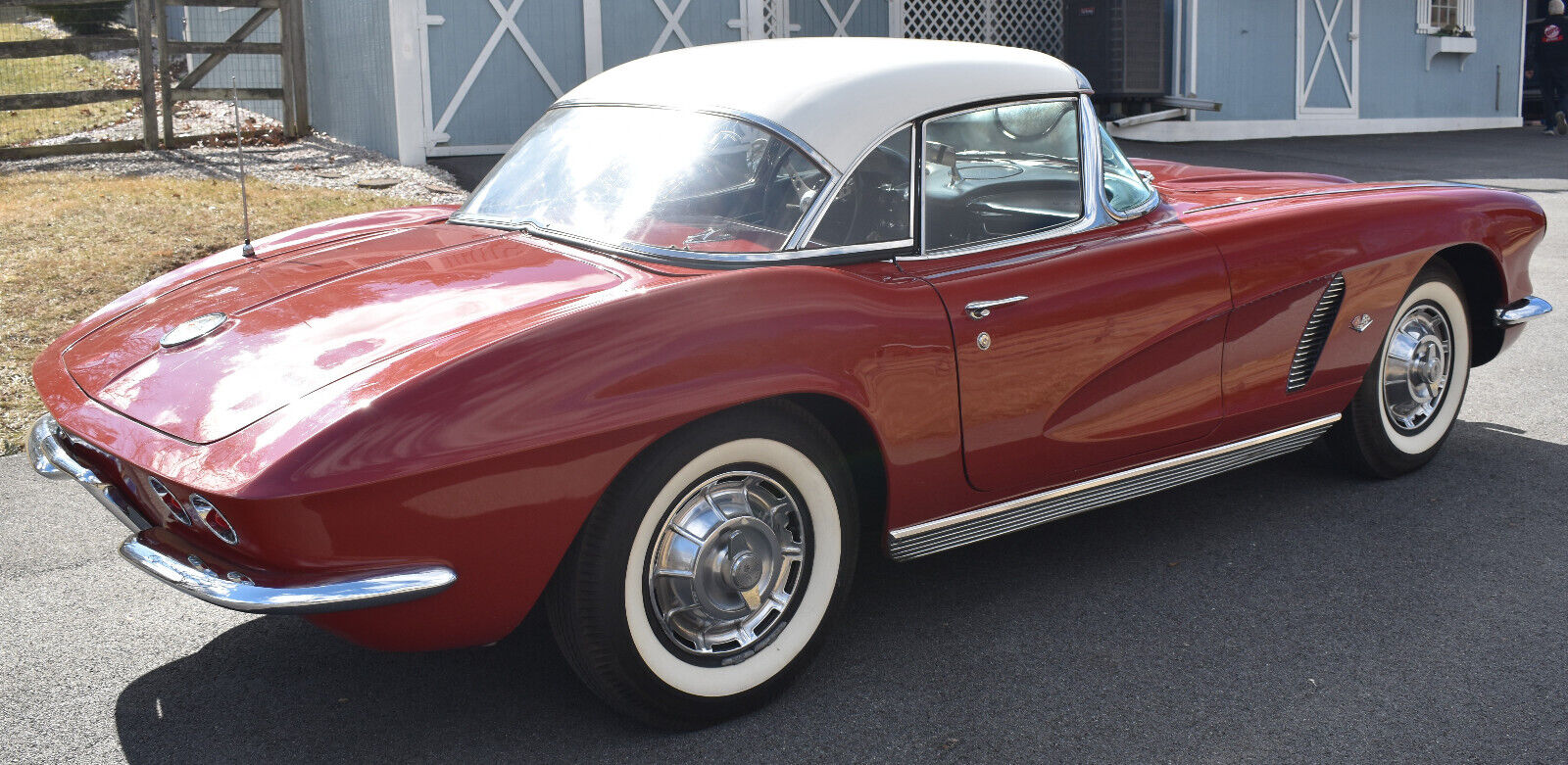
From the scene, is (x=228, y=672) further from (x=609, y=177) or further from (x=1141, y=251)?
(x=1141, y=251)

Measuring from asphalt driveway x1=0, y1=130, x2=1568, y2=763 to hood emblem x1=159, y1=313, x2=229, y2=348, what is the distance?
2.61ft

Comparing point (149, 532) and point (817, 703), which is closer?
point (149, 532)

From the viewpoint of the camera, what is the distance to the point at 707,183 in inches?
125


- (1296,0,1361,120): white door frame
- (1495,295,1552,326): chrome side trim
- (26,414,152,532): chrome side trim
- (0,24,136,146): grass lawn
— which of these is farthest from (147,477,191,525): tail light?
(1296,0,1361,120): white door frame

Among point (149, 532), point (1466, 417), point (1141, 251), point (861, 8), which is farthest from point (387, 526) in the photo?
point (861, 8)

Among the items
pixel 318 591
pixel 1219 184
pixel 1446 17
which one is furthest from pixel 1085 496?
pixel 1446 17

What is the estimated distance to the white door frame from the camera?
17516 millimetres

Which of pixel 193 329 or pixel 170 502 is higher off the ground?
pixel 193 329

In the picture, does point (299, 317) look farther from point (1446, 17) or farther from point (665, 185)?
point (1446, 17)

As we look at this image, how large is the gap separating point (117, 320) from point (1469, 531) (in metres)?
3.78

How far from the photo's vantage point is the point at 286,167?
11.3 meters

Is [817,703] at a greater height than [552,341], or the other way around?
[552,341]

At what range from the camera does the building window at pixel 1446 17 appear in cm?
1922

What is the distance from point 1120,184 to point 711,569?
1731 mm
